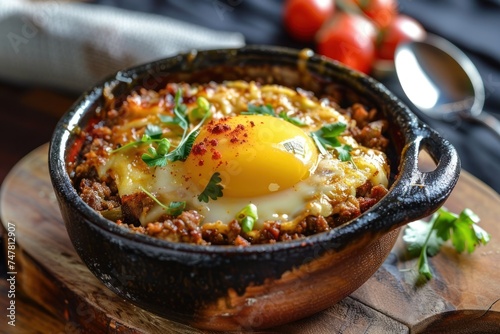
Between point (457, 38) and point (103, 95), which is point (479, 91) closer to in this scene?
point (457, 38)

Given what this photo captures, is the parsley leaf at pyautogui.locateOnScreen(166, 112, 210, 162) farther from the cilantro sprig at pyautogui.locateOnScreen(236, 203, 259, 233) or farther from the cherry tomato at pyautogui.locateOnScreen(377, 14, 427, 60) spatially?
the cherry tomato at pyautogui.locateOnScreen(377, 14, 427, 60)

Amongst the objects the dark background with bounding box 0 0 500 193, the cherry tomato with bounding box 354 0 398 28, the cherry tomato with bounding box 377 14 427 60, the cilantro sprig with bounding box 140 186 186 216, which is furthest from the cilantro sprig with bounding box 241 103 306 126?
the cherry tomato with bounding box 354 0 398 28

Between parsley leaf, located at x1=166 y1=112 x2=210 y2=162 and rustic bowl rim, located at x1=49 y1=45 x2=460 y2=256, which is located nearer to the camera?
rustic bowl rim, located at x1=49 y1=45 x2=460 y2=256

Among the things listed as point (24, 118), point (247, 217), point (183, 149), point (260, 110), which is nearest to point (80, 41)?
point (24, 118)

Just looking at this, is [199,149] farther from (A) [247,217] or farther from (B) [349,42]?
(B) [349,42]

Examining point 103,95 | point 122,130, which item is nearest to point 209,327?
point 122,130

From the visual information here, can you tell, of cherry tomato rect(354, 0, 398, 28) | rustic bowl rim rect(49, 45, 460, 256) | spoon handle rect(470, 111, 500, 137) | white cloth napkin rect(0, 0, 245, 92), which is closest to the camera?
rustic bowl rim rect(49, 45, 460, 256)
